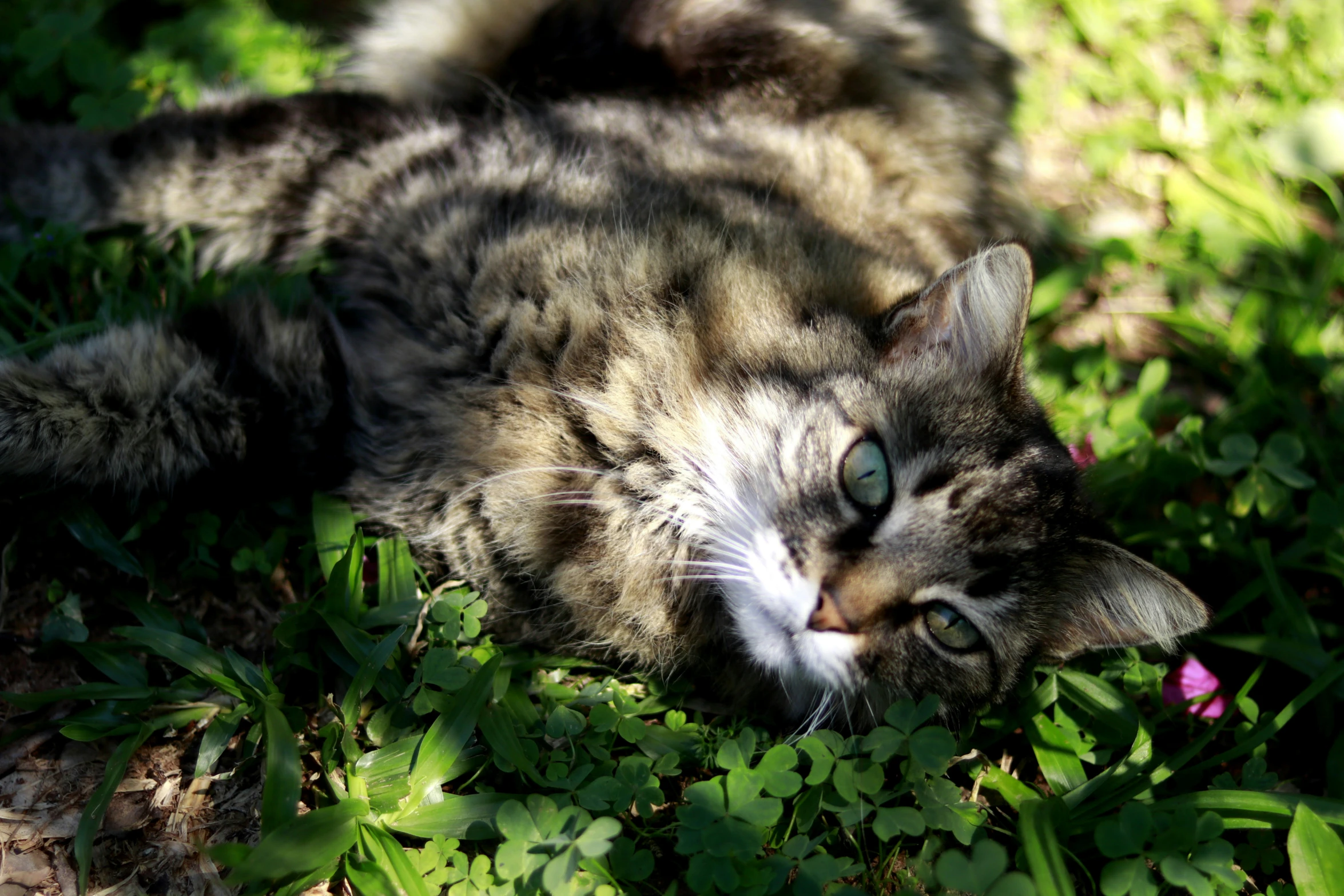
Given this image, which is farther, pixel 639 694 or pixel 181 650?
pixel 639 694

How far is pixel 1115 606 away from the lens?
1.87m

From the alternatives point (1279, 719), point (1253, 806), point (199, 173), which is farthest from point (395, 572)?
point (1279, 719)

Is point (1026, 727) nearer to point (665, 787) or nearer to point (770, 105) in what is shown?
point (665, 787)

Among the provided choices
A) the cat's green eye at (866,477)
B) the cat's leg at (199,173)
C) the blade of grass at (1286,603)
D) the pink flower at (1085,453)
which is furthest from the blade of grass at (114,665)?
the blade of grass at (1286,603)

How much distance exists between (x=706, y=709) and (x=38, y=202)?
2.16 meters

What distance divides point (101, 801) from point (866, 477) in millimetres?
1464

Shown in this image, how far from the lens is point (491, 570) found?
1.96 meters

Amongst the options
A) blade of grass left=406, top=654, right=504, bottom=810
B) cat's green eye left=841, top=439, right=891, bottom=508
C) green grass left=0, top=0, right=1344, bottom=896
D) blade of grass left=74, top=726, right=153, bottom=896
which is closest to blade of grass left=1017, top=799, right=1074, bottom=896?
green grass left=0, top=0, right=1344, bottom=896

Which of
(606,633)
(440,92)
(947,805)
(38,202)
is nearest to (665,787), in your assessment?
(606,633)

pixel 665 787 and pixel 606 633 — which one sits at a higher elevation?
pixel 606 633

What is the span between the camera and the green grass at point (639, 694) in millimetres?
1595

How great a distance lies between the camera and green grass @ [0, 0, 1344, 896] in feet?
5.23

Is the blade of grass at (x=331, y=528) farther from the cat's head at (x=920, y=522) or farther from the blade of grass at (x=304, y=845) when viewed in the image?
the cat's head at (x=920, y=522)

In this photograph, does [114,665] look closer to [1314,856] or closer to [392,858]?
[392,858]
